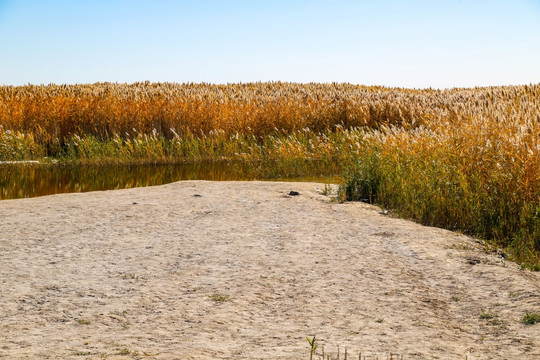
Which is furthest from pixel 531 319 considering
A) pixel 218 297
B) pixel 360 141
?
pixel 360 141

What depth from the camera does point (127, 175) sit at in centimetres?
1300

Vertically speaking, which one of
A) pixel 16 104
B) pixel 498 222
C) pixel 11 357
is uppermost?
pixel 16 104

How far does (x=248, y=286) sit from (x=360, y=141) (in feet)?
28.1

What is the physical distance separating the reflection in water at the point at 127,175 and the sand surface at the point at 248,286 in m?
3.71

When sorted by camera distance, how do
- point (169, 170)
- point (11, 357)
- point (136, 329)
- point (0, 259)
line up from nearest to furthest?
point (11, 357)
point (136, 329)
point (0, 259)
point (169, 170)

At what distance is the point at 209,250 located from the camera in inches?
227

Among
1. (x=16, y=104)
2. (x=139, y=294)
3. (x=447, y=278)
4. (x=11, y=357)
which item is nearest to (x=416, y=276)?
(x=447, y=278)

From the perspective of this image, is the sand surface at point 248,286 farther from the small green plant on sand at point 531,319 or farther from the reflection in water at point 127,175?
the reflection in water at point 127,175

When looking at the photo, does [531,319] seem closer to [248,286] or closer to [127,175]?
[248,286]

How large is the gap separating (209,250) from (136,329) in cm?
204

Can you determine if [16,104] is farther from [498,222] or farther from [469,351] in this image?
[469,351]

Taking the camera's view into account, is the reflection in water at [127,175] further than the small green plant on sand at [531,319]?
Yes

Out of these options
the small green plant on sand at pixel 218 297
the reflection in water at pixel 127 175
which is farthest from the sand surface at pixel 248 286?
the reflection in water at pixel 127 175

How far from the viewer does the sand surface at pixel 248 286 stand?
138 inches
